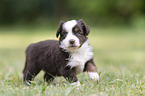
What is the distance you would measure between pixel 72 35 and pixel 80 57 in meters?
0.47

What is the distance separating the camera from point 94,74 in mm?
4875

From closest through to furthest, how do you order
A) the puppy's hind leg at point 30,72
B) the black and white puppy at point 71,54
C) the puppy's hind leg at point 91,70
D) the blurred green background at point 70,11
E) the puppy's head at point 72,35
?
1. the puppy's head at point 72,35
2. the black and white puppy at point 71,54
3. the puppy's hind leg at point 91,70
4. the puppy's hind leg at point 30,72
5. the blurred green background at point 70,11

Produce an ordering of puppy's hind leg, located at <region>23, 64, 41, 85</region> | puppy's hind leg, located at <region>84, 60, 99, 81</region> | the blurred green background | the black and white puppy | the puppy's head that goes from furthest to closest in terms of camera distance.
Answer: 1. the blurred green background
2. puppy's hind leg, located at <region>23, 64, 41, 85</region>
3. puppy's hind leg, located at <region>84, 60, 99, 81</region>
4. the black and white puppy
5. the puppy's head

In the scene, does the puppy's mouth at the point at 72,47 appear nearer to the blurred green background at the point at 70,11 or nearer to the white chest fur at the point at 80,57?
the white chest fur at the point at 80,57

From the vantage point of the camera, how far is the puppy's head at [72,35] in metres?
4.61

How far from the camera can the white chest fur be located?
481cm

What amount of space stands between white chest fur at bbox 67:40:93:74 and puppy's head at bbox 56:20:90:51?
13 cm

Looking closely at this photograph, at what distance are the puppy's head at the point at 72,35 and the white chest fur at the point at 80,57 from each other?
13 cm

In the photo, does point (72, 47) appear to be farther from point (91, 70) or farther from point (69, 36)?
point (91, 70)

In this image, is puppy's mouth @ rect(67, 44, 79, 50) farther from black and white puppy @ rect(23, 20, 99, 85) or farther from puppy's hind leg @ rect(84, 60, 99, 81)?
puppy's hind leg @ rect(84, 60, 99, 81)

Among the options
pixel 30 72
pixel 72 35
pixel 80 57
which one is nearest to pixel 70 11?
pixel 30 72

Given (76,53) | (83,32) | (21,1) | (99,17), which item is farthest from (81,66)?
(21,1)

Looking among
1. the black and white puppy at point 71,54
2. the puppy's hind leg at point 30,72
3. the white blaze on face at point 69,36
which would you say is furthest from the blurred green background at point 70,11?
the white blaze on face at point 69,36

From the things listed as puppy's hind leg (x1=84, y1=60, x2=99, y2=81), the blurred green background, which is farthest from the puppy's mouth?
the blurred green background
